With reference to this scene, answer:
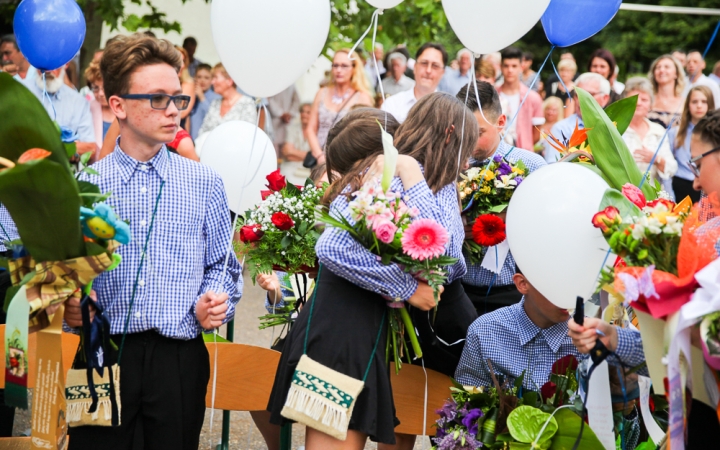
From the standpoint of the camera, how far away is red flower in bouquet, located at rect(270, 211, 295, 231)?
12.7ft

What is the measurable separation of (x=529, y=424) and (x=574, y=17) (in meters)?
1.88

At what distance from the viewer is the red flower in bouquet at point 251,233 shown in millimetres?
3945

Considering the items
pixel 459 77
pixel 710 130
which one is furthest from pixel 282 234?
pixel 459 77

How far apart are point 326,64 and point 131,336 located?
39.9ft

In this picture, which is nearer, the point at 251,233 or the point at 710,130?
the point at 710,130

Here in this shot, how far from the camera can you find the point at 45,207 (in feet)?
8.49

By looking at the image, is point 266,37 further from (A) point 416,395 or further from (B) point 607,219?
(A) point 416,395

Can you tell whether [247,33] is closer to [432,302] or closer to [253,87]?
[253,87]

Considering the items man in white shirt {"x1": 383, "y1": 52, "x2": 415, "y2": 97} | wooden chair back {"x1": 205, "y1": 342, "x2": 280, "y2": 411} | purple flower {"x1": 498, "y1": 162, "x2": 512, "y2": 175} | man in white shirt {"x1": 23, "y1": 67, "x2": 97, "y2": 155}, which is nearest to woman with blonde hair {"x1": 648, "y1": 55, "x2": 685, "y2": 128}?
man in white shirt {"x1": 383, "y1": 52, "x2": 415, "y2": 97}

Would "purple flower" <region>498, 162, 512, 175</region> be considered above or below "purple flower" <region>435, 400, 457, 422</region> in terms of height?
above

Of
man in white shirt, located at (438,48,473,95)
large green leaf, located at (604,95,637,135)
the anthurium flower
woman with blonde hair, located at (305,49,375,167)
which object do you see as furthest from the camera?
man in white shirt, located at (438,48,473,95)

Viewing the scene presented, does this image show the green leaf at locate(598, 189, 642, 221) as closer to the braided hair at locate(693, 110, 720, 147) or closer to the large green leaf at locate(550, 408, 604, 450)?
the braided hair at locate(693, 110, 720, 147)

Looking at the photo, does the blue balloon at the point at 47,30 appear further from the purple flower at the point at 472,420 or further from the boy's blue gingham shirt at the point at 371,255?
the purple flower at the point at 472,420

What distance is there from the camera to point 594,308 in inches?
134
